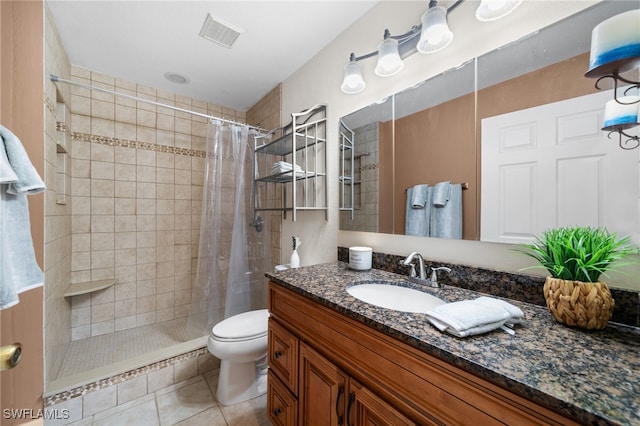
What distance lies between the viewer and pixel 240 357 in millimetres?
1447

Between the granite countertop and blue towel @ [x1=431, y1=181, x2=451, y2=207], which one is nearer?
the granite countertop

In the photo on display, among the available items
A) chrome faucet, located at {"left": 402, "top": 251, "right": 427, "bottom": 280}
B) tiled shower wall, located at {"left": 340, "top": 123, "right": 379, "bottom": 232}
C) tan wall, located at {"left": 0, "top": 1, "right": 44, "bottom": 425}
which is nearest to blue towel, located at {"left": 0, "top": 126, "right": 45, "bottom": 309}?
tan wall, located at {"left": 0, "top": 1, "right": 44, "bottom": 425}

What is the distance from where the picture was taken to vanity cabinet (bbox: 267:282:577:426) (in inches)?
18.9

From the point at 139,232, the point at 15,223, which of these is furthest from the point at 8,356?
the point at 139,232

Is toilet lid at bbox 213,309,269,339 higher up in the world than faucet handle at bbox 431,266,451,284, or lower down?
lower down

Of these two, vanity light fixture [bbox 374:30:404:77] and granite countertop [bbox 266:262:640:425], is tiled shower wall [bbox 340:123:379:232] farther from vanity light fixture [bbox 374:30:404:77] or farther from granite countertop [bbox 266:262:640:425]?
granite countertop [bbox 266:262:640:425]

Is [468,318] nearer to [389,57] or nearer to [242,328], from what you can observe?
[389,57]

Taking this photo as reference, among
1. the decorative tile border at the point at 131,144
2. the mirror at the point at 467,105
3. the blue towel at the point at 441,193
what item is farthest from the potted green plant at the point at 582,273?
the decorative tile border at the point at 131,144

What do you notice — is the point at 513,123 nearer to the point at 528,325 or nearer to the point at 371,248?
the point at 528,325

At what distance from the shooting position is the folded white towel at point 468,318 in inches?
23.1

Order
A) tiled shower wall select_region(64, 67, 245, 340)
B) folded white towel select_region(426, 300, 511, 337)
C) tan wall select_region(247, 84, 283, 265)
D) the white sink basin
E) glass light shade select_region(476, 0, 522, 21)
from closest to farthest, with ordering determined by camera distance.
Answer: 1. folded white towel select_region(426, 300, 511, 337)
2. glass light shade select_region(476, 0, 522, 21)
3. the white sink basin
4. tiled shower wall select_region(64, 67, 245, 340)
5. tan wall select_region(247, 84, 283, 265)

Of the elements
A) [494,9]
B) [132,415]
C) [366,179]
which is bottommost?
[132,415]

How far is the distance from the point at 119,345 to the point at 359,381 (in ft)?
7.40

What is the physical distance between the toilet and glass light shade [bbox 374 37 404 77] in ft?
5.45
